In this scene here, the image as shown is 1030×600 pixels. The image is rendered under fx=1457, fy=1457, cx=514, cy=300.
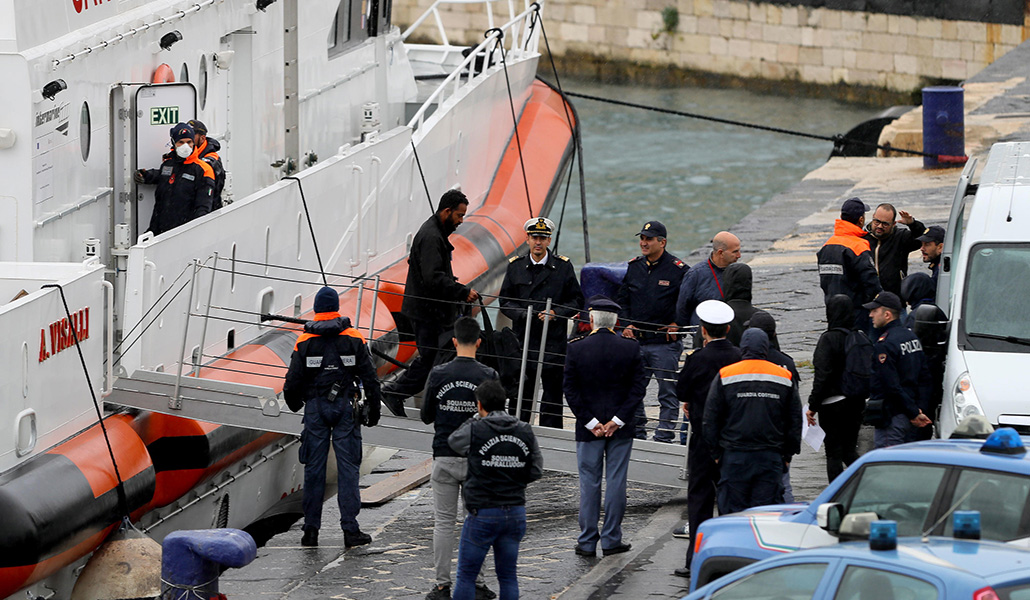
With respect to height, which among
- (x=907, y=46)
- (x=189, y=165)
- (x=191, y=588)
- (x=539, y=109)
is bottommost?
(x=191, y=588)

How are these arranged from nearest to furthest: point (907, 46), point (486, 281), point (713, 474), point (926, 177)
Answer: point (713, 474) < point (486, 281) < point (926, 177) < point (907, 46)

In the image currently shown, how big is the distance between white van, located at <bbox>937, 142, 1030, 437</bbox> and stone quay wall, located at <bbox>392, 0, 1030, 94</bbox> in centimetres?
2649

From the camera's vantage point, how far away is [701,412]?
784 cm

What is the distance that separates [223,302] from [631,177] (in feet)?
66.2

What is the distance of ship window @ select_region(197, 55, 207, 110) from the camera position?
36.2ft

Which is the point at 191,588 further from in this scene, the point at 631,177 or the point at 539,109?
the point at 631,177

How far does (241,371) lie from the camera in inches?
356

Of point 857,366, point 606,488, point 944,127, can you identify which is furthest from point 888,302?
point 944,127

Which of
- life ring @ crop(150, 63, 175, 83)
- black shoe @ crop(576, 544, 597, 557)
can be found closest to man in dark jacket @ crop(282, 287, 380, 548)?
black shoe @ crop(576, 544, 597, 557)

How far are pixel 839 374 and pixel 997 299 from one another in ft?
3.63

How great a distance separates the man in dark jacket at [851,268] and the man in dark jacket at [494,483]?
3.69 metres

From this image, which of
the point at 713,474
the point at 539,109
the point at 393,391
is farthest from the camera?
the point at 539,109

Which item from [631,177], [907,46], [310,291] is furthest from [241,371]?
[907,46]

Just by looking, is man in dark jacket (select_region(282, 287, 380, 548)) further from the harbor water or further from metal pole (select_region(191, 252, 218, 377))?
the harbor water
